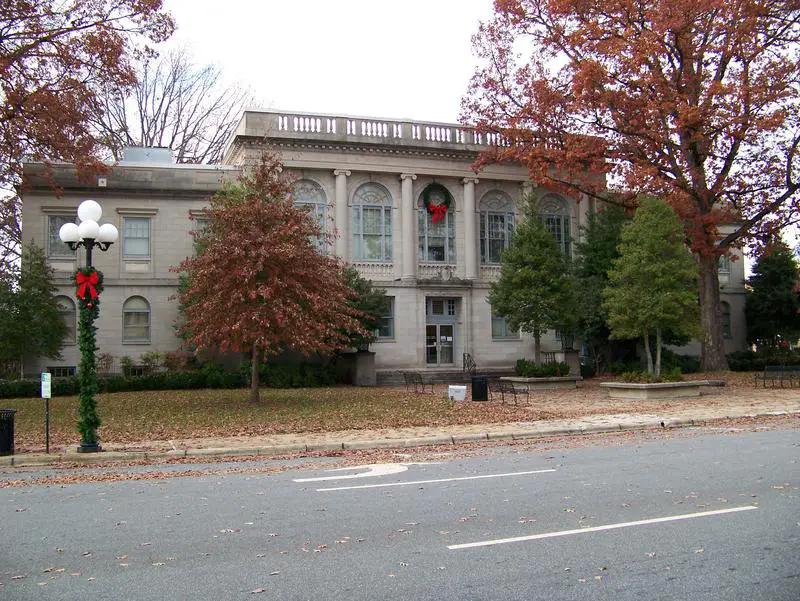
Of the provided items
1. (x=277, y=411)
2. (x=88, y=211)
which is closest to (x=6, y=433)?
(x=88, y=211)

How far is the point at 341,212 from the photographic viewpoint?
34125 mm

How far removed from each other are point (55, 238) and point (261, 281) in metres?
15.4

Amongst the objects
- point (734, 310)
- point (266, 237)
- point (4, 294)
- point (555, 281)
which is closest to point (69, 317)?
point (4, 294)

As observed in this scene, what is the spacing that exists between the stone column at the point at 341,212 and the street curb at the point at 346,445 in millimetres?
19032

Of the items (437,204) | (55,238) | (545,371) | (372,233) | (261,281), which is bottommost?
(545,371)

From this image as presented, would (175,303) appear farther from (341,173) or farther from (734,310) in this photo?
(734,310)

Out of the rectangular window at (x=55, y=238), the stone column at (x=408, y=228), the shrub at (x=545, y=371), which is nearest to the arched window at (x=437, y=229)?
the stone column at (x=408, y=228)

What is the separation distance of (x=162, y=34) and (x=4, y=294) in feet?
38.8

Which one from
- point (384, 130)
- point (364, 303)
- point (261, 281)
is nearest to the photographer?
point (261, 281)

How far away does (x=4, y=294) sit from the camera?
2838 centimetres

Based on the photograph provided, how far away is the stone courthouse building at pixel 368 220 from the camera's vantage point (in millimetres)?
32094

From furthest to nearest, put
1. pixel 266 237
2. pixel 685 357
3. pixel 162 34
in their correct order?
pixel 685 357
pixel 162 34
pixel 266 237

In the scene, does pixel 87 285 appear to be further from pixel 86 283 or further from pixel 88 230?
pixel 88 230

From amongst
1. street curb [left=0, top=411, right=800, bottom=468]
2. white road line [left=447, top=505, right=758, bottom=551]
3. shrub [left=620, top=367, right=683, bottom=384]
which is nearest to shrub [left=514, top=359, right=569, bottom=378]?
shrub [left=620, top=367, right=683, bottom=384]
